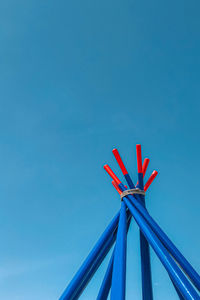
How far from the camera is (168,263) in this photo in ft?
19.8

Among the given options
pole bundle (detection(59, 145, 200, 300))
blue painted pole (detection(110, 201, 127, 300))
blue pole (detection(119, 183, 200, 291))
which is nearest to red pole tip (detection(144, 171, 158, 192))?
pole bundle (detection(59, 145, 200, 300))

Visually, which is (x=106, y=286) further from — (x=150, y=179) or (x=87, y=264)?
(x=150, y=179)

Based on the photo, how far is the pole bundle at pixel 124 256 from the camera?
580cm

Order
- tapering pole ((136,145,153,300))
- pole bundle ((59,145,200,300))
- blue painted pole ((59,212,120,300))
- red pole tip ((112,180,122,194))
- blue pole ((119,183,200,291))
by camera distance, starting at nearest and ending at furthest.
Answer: pole bundle ((59,145,200,300))
blue pole ((119,183,200,291))
blue painted pole ((59,212,120,300))
tapering pole ((136,145,153,300))
red pole tip ((112,180,122,194))

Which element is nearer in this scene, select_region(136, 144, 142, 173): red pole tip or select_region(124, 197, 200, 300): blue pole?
select_region(124, 197, 200, 300): blue pole

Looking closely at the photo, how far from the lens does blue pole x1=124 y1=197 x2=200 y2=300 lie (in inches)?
210

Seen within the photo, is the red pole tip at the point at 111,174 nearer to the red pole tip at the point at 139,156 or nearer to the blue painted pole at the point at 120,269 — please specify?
the red pole tip at the point at 139,156

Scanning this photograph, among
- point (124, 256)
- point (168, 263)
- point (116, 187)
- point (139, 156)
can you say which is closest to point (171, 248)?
point (168, 263)

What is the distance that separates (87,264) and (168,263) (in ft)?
7.53

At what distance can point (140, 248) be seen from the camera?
7949 millimetres

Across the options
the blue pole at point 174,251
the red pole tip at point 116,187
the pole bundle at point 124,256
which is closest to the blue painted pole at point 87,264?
the pole bundle at point 124,256

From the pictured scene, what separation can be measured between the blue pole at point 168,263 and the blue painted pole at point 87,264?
34.2 inches

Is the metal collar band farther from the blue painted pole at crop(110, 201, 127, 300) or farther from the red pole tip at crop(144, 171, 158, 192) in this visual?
the blue painted pole at crop(110, 201, 127, 300)

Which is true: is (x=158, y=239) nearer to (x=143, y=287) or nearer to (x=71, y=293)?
(x=143, y=287)
